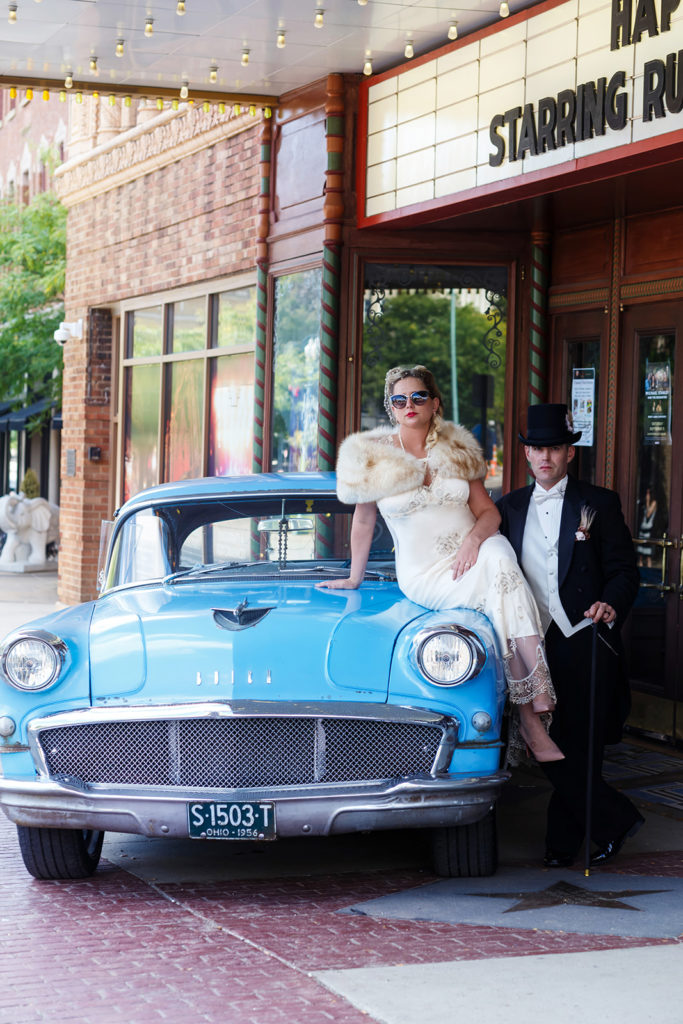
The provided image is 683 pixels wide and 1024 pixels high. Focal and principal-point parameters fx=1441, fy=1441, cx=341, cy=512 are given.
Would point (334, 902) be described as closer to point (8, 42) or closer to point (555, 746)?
point (555, 746)

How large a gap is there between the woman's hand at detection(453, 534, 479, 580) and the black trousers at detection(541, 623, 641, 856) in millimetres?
475

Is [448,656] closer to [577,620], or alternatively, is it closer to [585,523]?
[577,620]

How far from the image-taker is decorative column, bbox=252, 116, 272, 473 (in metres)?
11.3

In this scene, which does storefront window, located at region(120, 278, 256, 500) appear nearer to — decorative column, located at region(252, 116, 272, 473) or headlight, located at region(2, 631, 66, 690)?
decorative column, located at region(252, 116, 272, 473)

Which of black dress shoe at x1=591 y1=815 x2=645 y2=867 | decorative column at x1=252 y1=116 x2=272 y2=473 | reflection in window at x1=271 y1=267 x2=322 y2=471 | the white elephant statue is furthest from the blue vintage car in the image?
the white elephant statue

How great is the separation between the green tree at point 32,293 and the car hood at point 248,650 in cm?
1879

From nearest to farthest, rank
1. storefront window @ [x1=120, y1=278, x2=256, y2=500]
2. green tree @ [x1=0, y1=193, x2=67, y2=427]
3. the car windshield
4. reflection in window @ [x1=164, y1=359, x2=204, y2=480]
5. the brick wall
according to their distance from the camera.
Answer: the car windshield, the brick wall, storefront window @ [x1=120, y1=278, x2=256, y2=500], reflection in window @ [x1=164, y1=359, x2=204, y2=480], green tree @ [x1=0, y1=193, x2=67, y2=427]

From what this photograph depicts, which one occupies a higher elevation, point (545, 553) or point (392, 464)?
point (392, 464)

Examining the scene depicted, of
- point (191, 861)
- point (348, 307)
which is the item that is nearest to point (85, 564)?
point (348, 307)

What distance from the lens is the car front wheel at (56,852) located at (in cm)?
518

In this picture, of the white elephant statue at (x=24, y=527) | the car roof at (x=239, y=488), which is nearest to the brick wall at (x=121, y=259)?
the white elephant statue at (x=24, y=527)

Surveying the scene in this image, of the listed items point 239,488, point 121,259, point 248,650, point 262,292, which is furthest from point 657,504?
point 121,259

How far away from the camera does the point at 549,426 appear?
5.62 meters

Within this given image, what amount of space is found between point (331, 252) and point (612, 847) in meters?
5.61
